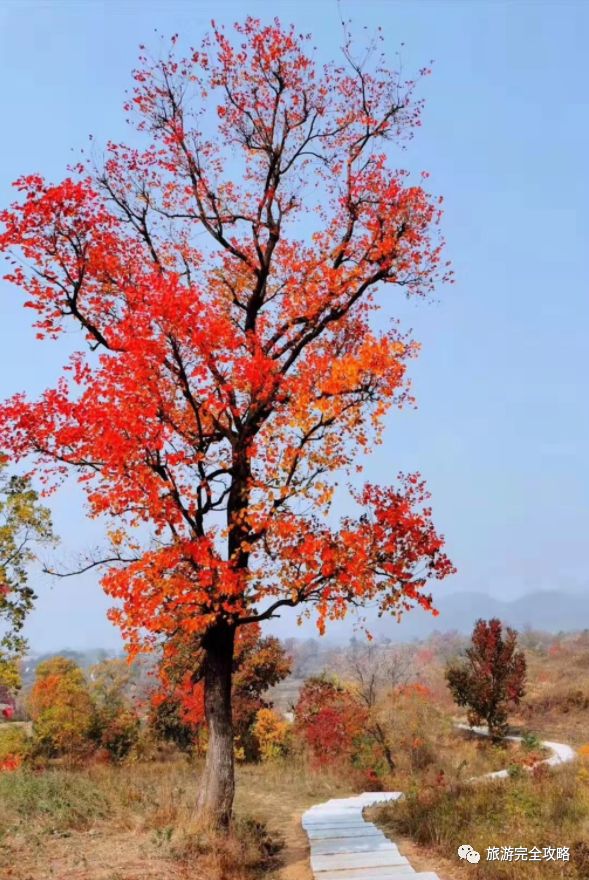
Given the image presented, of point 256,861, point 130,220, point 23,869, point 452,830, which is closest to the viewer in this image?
point 23,869

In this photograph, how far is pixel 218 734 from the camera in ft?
35.3

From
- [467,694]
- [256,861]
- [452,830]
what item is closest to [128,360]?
[256,861]

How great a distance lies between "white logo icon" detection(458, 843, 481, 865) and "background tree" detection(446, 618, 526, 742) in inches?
702

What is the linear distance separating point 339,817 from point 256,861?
3979 mm

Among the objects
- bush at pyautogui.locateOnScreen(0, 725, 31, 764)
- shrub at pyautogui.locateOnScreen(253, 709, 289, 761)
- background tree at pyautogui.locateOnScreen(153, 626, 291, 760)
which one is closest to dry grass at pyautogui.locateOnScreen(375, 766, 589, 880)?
background tree at pyautogui.locateOnScreen(153, 626, 291, 760)

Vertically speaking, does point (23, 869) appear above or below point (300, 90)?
below

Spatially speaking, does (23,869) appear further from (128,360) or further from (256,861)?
(128,360)

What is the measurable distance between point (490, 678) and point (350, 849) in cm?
1737

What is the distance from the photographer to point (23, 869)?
7789 millimetres

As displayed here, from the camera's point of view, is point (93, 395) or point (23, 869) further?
point (93, 395)

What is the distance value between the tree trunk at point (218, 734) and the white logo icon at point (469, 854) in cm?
351

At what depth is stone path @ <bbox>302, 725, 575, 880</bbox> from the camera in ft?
28.8

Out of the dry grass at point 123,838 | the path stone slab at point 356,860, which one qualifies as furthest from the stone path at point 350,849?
the dry grass at point 123,838

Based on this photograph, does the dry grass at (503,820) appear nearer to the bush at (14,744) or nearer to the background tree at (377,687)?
the background tree at (377,687)
